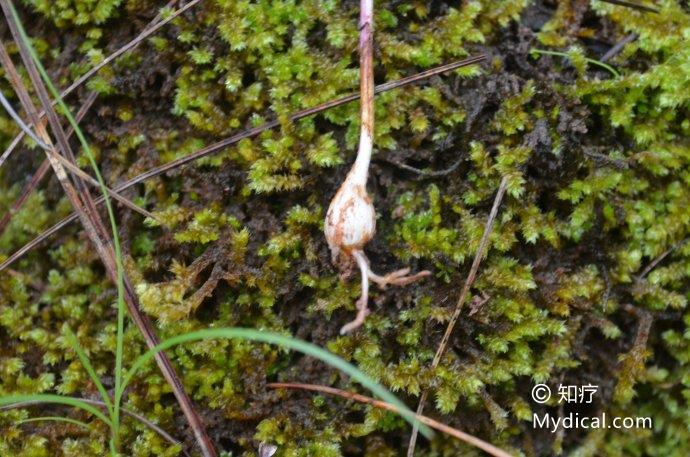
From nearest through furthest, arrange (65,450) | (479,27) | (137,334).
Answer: (65,450) → (137,334) → (479,27)

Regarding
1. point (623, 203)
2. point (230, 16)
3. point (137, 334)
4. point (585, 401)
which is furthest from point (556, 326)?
point (230, 16)

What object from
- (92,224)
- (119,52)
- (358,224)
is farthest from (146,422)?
(119,52)

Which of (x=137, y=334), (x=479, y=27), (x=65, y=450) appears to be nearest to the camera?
(x=65, y=450)

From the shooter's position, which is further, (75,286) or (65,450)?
(75,286)

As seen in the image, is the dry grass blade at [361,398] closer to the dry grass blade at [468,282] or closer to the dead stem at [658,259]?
the dry grass blade at [468,282]

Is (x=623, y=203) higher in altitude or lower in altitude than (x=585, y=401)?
higher

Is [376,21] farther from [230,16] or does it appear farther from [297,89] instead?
[230,16]

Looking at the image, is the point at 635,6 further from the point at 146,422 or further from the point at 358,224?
the point at 146,422

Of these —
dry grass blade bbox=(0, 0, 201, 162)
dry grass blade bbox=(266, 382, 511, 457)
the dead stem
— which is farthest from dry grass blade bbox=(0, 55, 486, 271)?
the dead stem
